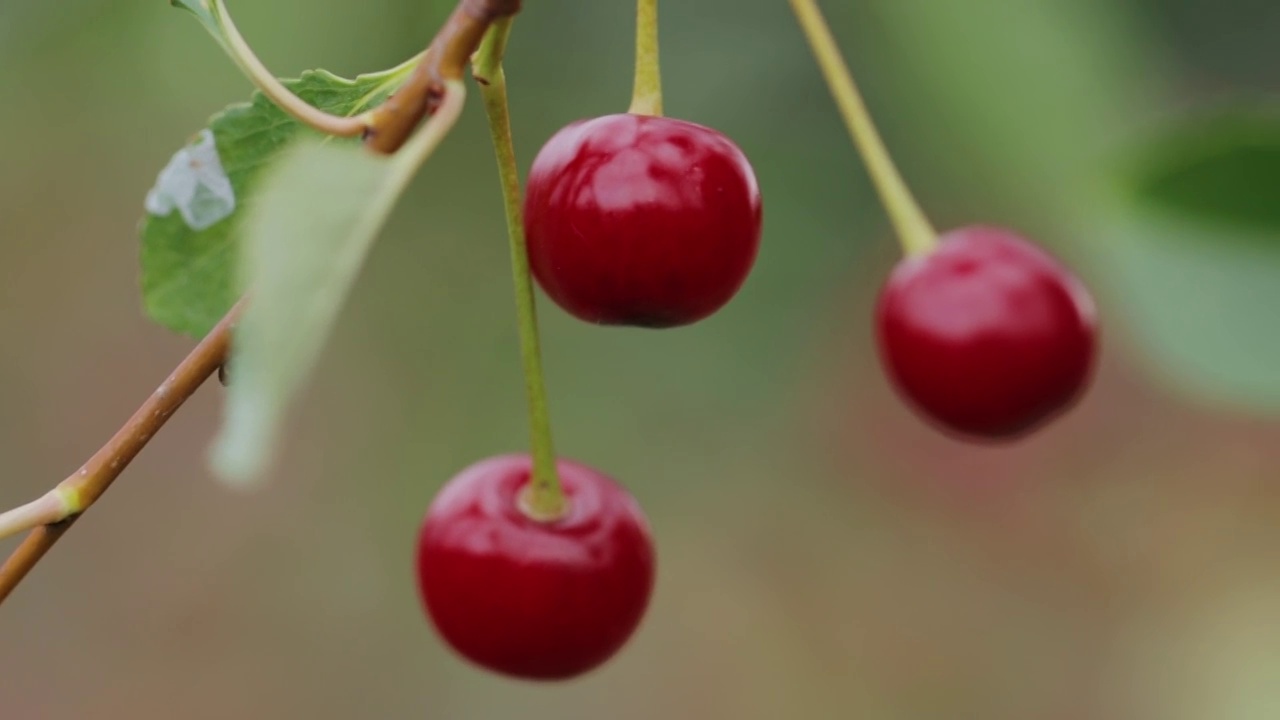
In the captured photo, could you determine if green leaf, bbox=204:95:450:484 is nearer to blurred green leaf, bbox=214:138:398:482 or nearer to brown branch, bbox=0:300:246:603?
blurred green leaf, bbox=214:138:398:482

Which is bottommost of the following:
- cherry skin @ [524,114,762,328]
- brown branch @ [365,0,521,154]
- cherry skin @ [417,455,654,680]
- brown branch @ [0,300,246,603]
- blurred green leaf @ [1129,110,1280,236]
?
cherry skin @ [417,455,654,680]

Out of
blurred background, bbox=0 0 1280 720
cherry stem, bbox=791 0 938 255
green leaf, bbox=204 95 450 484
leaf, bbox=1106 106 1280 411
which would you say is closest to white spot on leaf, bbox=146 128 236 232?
green leaf, bbox=204 95 450 484

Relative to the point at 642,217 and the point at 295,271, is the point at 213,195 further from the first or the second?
the point at 295,271

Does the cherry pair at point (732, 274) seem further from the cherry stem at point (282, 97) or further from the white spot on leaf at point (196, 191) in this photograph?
the white spot on leaf at point (196, 191)

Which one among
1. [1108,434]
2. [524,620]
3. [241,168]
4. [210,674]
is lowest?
[210,674]

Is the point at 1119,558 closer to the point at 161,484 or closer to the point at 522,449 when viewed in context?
the point at 522,449

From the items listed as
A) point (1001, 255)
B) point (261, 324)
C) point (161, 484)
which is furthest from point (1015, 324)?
point (161, 484)
